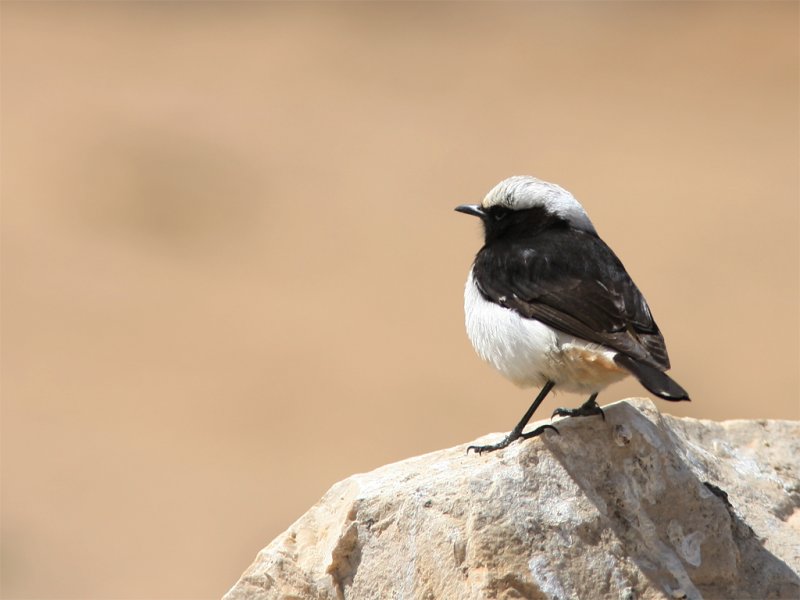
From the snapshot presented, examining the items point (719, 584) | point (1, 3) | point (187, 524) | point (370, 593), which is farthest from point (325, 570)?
point (1, 3)

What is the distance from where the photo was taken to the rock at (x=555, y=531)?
233 inches

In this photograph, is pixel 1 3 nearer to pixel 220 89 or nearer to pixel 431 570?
pixel 220 89

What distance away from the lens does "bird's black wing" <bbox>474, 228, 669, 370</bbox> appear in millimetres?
6406

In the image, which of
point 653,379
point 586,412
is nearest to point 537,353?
point 586,412

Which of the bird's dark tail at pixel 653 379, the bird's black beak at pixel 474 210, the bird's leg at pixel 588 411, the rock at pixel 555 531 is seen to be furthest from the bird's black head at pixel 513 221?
the bird's dark tail at pixel 653 379

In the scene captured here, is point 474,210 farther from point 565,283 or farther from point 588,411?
point 588,411

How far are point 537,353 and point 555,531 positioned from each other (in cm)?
99

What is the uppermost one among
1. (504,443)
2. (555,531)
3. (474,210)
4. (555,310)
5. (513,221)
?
(474,210)

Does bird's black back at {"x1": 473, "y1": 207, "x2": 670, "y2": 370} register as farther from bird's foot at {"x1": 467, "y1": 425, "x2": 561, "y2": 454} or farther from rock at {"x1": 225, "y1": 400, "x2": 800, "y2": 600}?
bird's foot at {"x1": 467, "y1": 425, "x2": 561, "y2": 454}

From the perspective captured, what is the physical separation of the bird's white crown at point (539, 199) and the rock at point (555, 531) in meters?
1.37

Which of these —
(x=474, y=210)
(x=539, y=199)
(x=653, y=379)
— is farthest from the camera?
(x=474, y=210)

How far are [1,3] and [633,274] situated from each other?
21162 millimetres

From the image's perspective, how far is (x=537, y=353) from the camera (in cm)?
658

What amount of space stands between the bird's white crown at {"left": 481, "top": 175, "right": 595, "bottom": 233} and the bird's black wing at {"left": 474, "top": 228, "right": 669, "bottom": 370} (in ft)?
0.38
